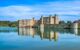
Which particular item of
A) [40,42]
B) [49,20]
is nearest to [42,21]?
[49,20]

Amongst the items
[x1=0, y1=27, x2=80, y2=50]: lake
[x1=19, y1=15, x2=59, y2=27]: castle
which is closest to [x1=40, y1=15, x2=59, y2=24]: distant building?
[x1=19, y1=15, x2=59, y2=27]: castle

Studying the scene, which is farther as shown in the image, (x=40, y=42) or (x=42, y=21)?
(x=42, y=21)

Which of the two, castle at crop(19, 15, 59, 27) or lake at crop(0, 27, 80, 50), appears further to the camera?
castle at crop(19, 15, 59, 27)

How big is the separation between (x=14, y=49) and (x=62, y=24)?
73758mm

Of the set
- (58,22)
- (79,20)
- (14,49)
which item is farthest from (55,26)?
(14,49)

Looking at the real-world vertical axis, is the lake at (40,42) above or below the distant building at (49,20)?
below

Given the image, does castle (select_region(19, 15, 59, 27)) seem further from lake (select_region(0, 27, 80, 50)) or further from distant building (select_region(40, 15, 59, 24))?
lake (select_region(0, 27, 80, 50))

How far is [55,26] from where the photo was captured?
292 ft

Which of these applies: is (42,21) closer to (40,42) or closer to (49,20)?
(49,20)

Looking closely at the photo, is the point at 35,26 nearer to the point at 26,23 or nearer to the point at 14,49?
the point at 26,23

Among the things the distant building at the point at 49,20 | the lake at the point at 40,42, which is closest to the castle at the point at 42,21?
the distant building at the point at 49,20

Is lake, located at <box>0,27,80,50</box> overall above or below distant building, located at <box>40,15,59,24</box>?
below

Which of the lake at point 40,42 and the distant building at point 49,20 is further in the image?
the distant building at point 49,20

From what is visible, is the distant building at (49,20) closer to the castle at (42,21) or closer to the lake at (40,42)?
the castle at (42,21)
